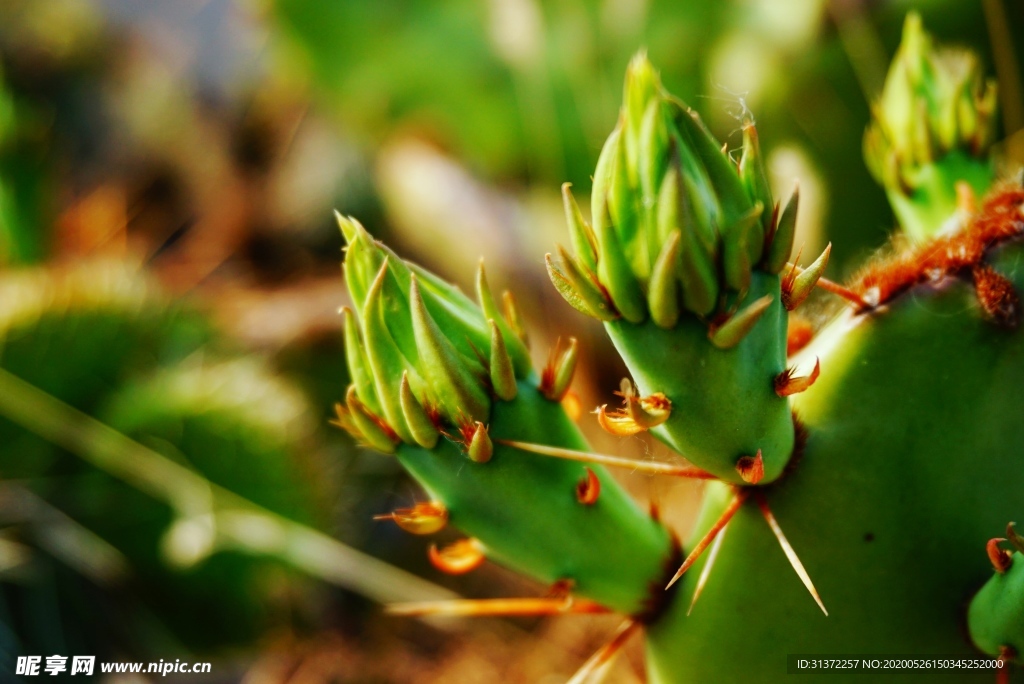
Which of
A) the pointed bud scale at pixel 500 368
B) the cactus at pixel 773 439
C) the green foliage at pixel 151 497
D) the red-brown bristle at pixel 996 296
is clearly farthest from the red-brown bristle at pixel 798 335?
the green foliage at pixel 151 497

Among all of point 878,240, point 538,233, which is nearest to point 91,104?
point 538,233

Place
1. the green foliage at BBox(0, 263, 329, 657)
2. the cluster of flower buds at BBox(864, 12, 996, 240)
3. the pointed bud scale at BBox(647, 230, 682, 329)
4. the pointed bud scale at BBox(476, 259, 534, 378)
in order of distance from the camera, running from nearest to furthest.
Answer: the pointed bud scale at BBox(647, 230, 682, 329) → the pointed bud scale at BBox(476, 259, 534, 378) → the cluster of flower buds at BBox(864, 12, 996, 240) → the green foliage at BBox(0, 263, 329, 657)

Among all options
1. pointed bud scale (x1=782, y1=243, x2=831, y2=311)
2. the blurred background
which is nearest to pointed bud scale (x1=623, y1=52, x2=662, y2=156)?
pointed bud scale (x1=782, y1=243, x2=831, y2=311)

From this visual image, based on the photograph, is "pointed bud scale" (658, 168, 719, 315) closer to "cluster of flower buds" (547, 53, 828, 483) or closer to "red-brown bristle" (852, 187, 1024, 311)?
"cluster of flower buds" (547, 53, 828, 483)

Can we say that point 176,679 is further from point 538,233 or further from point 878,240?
point 878,240

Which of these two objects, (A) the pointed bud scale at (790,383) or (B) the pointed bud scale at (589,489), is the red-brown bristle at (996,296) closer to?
(A) the pointed bud scale at (790,383)

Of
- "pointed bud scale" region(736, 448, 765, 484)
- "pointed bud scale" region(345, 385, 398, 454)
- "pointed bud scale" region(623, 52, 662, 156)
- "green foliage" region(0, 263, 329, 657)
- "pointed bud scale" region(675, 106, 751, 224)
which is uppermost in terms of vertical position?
"pointed bud scale" region(623, 52, 662, 156)

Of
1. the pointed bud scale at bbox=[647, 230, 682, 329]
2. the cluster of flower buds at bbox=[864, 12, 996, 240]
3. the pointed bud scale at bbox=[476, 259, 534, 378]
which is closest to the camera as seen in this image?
the pointed bud scale at bbox=[647, 230, 682, 329]
